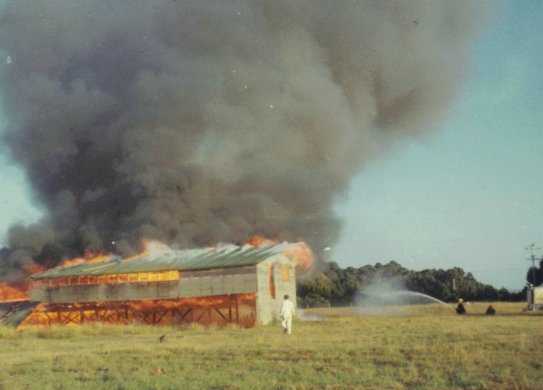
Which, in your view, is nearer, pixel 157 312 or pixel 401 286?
pixel 157 312

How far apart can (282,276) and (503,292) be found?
3773cm

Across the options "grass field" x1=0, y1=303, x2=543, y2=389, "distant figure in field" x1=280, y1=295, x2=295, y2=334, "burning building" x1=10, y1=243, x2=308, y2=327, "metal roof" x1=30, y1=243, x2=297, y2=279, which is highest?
"metal roof" x1=30, y1=243, x2=297, y2=279

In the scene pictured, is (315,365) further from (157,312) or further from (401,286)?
(401,286)

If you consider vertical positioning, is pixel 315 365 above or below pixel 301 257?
below

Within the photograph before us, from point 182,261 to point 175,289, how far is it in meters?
2.32

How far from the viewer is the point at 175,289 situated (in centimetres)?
3500

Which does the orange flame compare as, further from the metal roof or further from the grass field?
the grass field

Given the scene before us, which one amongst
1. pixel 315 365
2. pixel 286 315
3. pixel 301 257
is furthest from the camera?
pixel 301 257

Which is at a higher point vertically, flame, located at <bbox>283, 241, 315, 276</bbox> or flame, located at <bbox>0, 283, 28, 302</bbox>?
flame, located at <bbox>283, 241, 315, 276</bbox>

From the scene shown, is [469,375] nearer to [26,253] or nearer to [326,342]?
[326,342]

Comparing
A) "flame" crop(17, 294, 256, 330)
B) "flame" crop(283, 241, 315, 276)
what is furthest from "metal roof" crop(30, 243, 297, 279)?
"flame" crop(17, 294, 256, 330)

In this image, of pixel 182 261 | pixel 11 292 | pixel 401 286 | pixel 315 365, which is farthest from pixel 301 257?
pixel 401 286

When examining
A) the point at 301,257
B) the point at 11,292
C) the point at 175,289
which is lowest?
the point at 175,289

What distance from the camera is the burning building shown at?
111ft
